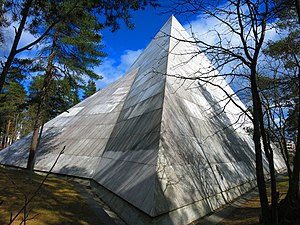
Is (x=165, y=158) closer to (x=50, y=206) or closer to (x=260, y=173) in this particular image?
(x=260, y=173)

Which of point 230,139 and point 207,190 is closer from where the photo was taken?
point 207,190

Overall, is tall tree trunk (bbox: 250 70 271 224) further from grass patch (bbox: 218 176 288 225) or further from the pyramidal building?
grass patch (bbox: 218 176 288 225)

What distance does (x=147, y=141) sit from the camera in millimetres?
6508

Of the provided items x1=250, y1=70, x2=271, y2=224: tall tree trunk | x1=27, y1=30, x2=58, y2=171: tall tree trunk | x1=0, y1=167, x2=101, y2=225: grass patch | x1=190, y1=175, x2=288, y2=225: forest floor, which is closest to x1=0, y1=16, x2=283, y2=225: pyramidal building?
x1=190, y1=175, x2=288, y2=225: forest floor

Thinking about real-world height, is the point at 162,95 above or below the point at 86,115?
below

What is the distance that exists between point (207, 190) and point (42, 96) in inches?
428

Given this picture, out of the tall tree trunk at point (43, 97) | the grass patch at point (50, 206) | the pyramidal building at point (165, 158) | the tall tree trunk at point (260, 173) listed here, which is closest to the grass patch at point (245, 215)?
the pyramidal building at point (165, 158)

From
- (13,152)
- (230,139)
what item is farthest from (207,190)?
(13,152)

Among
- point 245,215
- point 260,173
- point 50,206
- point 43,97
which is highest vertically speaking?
point 43,97

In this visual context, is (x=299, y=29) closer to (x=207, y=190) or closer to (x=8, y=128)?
(x=207, y=190)

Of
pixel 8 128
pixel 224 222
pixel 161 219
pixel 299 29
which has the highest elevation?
pixel 8 128

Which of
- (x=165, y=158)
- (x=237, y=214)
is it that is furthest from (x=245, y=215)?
(x=165, y=158)

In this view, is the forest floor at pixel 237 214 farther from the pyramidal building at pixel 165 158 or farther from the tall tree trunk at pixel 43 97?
the tall tree trunk at pixel 43 97

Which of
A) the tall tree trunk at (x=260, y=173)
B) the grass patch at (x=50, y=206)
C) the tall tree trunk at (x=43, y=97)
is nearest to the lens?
the tall tree trunk at (x=260, y=173)
